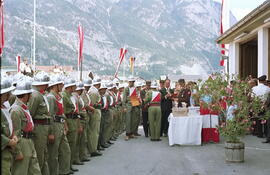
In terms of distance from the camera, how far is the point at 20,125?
5500mm

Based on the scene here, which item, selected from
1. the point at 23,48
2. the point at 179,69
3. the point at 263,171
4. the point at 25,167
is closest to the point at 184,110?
the point at 263,171

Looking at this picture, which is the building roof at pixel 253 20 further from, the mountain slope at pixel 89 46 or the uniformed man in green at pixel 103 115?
the mountain slope at pixel 89 46

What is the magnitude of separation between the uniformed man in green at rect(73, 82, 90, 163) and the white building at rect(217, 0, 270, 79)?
534 centimetres

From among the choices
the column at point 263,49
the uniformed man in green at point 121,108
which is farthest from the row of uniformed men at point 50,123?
the column at point 263,49

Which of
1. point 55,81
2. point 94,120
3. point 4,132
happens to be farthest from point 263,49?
point 4,132

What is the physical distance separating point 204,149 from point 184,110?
4.27 ft

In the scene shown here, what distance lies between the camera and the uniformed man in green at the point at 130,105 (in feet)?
44.7

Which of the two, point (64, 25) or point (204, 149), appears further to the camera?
point (64, 25)

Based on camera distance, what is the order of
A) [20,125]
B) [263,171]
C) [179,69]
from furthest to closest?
[179,69], [263,171], [20,125]

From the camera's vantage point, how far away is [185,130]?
1184cm

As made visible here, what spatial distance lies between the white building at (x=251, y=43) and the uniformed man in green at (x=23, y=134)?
7035mm

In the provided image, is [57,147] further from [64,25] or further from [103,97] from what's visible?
[64,25]

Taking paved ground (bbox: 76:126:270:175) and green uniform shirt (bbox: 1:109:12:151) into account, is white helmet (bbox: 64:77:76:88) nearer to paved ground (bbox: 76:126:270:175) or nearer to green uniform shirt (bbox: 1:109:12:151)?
paved ground (bbox: 76:126:270:175)

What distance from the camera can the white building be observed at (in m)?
12.4
